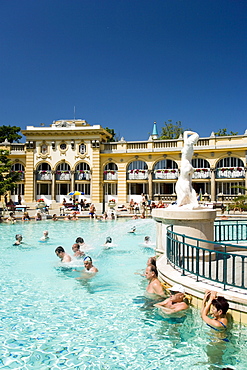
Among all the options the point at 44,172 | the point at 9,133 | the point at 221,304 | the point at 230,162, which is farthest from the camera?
the point at 9,133

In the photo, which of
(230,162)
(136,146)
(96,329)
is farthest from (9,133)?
(96,329)

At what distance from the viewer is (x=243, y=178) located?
3275 cm

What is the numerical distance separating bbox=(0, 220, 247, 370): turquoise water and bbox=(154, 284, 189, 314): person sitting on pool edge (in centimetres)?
18

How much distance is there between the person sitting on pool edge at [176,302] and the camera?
597 centimetres

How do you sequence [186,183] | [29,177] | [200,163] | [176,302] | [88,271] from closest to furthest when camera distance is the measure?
1. [176,302]
2. [88,271]
3. [186,183]
4. [200,163]
5. [29,177]

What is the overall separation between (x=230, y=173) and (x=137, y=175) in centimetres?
1034

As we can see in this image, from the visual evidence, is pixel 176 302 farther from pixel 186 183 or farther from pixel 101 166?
pixel 101 166

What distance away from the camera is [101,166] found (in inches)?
1503

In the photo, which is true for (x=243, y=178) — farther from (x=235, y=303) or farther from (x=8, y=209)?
(x=235, y=303)

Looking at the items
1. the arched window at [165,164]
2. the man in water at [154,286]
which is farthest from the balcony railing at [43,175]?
the man in water at [154,286]

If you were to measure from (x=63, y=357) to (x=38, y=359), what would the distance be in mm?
370

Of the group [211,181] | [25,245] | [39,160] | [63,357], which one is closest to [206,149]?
[211,181]

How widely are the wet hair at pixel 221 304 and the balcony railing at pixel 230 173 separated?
29579 mm

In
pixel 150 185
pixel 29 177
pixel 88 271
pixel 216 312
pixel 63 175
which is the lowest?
pixel 88 271
